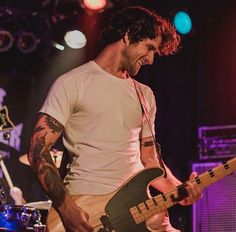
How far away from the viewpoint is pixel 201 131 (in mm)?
6344

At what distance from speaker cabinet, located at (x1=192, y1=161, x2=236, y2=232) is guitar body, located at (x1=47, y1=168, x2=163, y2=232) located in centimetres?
261

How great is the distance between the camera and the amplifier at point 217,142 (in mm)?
6020

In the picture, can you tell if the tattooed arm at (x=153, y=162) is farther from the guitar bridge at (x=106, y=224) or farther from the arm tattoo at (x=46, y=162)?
the arm tattoo at (x=46, y=162)

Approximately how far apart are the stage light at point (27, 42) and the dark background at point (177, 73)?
0.13 metres

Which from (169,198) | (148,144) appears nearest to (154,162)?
(148,144)

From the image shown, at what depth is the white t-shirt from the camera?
3.22 metres

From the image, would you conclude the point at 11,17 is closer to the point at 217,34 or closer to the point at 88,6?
the point at 88,6

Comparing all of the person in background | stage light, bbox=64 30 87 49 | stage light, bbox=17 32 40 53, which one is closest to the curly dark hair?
the person in background

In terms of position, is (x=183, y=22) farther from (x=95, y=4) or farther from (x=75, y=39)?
(x=75, y=39)

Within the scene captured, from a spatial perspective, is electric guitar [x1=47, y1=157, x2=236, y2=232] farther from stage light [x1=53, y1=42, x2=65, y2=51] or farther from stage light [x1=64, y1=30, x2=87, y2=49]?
stage light [x1=53, y1=42, x2=65, y2=51]

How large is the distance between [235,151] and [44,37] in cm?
301

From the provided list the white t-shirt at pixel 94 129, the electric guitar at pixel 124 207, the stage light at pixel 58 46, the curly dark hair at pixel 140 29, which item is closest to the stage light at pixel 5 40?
the stage light at pixel 58 46

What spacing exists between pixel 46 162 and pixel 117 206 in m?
0.46

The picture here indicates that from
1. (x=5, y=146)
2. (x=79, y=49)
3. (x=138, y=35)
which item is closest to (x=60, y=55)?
(x=79, y=49)
